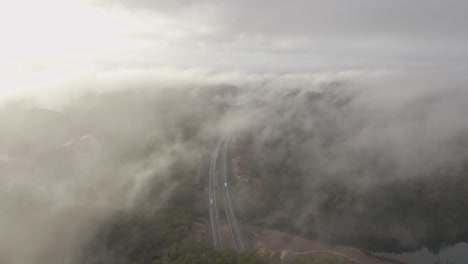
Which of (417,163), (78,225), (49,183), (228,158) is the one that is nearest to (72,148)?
(49,183)

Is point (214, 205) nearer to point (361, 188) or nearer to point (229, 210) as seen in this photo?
point (229, 210)

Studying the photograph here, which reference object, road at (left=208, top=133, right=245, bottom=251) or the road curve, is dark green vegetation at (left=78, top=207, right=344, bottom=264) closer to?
road at (left=208, top=133, right=245, bottom=251)

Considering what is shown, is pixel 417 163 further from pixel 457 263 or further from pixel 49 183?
pixel 49 183

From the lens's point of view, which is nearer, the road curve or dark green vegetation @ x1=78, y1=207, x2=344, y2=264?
dark green vegetation @ x1=78, y1=207, x2=344, y2=264

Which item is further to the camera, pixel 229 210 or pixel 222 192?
pixel 222 192

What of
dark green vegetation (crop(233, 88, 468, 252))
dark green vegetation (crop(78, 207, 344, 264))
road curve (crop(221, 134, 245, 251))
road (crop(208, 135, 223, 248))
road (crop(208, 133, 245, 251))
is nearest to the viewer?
dark green vegetation (crop(78, 207, 344, 264))

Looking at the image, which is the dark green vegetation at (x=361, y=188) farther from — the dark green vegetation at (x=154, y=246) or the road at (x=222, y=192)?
the dark green vegetation at (x=154, y=246)

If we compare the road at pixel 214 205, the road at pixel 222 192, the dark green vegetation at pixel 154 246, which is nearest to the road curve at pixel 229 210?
the road at pixel 222 192

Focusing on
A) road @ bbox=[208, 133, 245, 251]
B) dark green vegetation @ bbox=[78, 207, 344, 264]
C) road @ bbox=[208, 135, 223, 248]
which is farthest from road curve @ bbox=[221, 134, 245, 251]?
dark green vegetation @ bbox=[78, 207, 344, 264]

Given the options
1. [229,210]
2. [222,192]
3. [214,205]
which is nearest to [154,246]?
[214,205]
